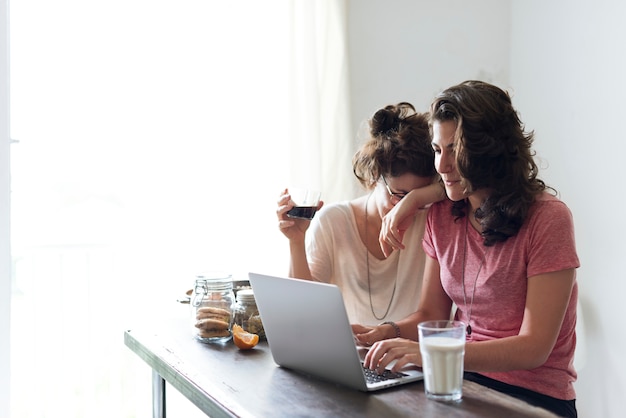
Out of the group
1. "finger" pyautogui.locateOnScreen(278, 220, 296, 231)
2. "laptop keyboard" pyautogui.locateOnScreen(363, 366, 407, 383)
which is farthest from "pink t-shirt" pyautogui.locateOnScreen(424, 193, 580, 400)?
"finger" pyautogui.locateOnScreen(278, 220, 296, 231)

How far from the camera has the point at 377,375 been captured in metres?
1.31

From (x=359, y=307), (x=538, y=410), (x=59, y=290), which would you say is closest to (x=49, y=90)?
(x=59, y=290)

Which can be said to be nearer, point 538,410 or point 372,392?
point 538,410

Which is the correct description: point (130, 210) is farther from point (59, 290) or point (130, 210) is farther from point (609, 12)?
point (609, 12)

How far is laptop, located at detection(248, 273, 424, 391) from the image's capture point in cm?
121

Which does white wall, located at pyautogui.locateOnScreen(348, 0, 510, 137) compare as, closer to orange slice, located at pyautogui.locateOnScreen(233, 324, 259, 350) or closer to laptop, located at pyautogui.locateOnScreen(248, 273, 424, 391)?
orange slice, located at pyautogui.locateOnScreen(233, 324, 259, 350)

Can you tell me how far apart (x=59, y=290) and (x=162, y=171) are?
1.98 feet

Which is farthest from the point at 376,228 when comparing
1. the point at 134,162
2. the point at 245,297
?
the point at 134,162

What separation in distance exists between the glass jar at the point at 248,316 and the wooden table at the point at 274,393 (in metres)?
0.05

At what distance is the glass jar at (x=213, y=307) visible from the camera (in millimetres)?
1606

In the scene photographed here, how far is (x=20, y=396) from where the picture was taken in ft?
8.55

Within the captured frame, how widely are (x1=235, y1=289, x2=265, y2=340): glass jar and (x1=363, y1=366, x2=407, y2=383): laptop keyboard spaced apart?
0.36 m

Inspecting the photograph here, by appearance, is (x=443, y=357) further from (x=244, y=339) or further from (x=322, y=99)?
(x=322, y=99)

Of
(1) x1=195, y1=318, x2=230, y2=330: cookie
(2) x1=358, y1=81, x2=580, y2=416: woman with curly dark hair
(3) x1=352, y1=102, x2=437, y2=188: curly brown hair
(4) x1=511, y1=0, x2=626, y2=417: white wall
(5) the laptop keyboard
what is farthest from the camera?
(4) x1=511, y1=0, x2=626, y2=417: white wall
